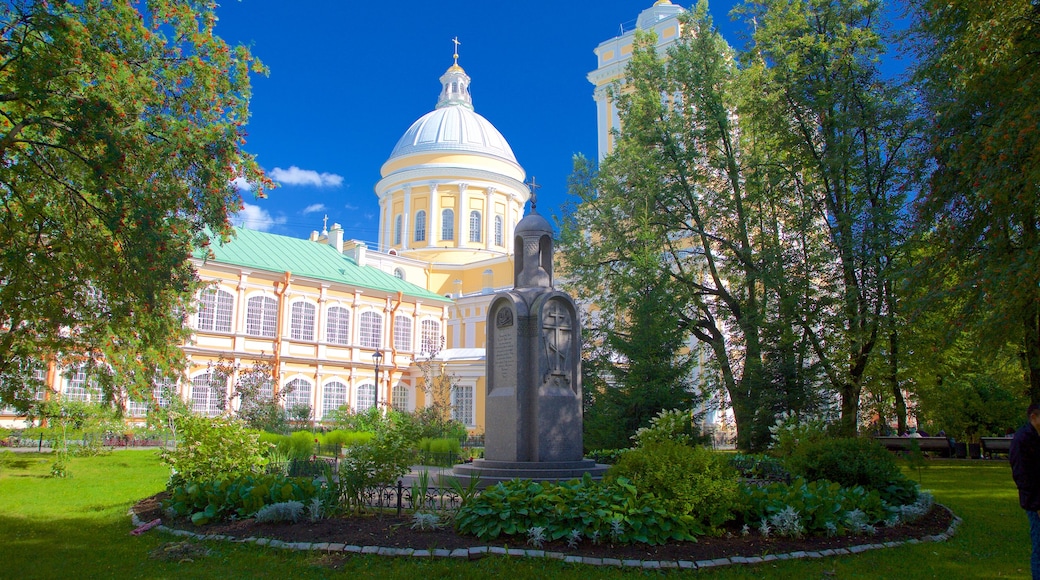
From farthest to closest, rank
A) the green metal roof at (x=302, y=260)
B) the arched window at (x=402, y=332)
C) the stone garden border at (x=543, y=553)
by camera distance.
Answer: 1. the arched window at (x=402, y=332)
2. the green metal roof at (x=302, y=260)
3. the stone garden border at (x=543, y=553)

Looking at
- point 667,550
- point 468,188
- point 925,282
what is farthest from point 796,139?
point 468,188

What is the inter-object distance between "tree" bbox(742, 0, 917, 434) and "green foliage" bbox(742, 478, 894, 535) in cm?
906

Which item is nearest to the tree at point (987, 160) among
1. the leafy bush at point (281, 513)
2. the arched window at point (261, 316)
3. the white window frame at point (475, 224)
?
the leafy bush at point (281, 513)

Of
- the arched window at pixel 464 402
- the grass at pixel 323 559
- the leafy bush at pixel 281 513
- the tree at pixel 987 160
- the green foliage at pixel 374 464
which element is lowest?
the grass at pixel 323 559

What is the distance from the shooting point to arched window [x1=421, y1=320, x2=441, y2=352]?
44.7 meters

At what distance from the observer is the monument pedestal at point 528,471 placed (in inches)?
422

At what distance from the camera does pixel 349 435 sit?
65.3 feet

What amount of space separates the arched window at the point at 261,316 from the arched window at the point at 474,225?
2189 centimetres

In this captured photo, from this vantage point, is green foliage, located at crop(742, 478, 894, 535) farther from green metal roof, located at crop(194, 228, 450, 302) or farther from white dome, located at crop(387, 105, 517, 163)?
white dome, located at crop(387, 105, 517, 163)

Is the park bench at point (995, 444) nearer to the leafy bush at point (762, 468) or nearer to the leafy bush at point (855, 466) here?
the leafy bush at point (762, 468)

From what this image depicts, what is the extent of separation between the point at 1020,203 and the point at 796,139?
9.58 metres

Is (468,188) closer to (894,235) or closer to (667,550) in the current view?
(894,235)

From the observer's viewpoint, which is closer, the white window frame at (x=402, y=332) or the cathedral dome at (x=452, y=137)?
the white window frame at (x=402, y=332)

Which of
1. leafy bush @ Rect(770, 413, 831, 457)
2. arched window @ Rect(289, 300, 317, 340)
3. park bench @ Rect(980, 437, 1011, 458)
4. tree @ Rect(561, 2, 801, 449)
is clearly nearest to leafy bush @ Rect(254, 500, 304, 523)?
leafy bush @ Rect(770, 413, 831, 457)
